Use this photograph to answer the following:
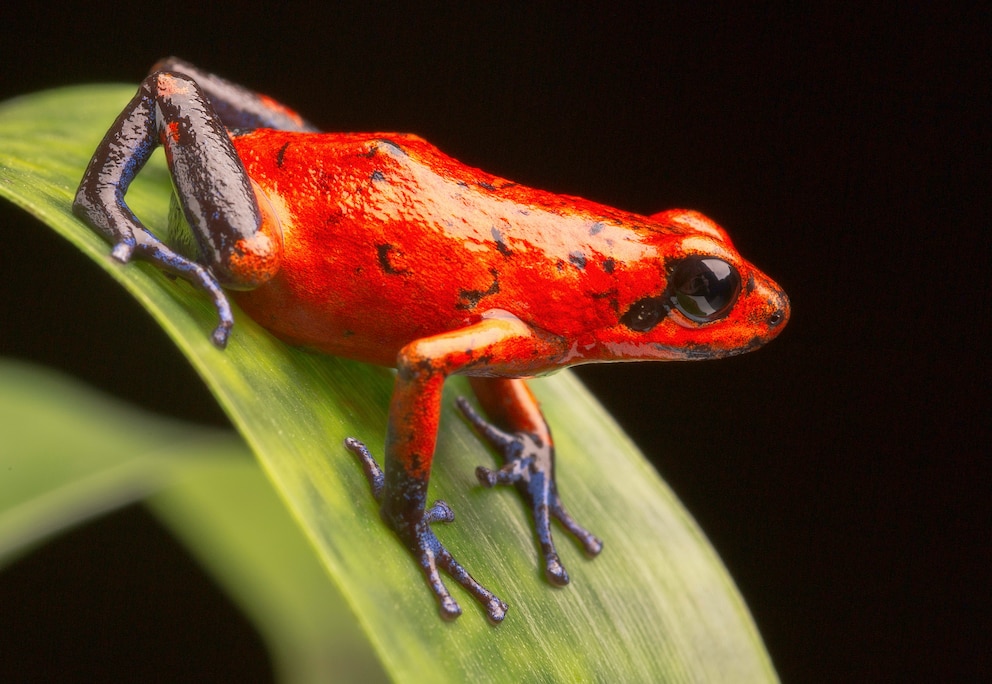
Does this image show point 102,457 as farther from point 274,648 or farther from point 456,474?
point 456,474

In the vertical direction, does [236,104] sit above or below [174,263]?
above

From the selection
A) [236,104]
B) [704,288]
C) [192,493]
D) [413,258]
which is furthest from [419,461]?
[236,104]

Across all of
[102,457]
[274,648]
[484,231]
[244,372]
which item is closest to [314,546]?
[244,372]

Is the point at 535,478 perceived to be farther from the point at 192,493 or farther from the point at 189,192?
the point at 189,192

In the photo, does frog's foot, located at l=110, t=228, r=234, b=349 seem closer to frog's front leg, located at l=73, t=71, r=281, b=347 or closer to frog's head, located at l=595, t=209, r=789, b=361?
frog's front leg, located at l=73, t=71, r=281, b=347

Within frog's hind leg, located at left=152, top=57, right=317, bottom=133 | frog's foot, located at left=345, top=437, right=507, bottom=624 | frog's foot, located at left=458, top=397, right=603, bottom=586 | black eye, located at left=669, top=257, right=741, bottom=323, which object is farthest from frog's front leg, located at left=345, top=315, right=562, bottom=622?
frog's hind leg, located at left=152, top=57, right=317, bottom=133

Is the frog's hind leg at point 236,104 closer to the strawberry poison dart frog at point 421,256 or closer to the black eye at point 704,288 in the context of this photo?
the strawberry poison dart frog at point 421,256
